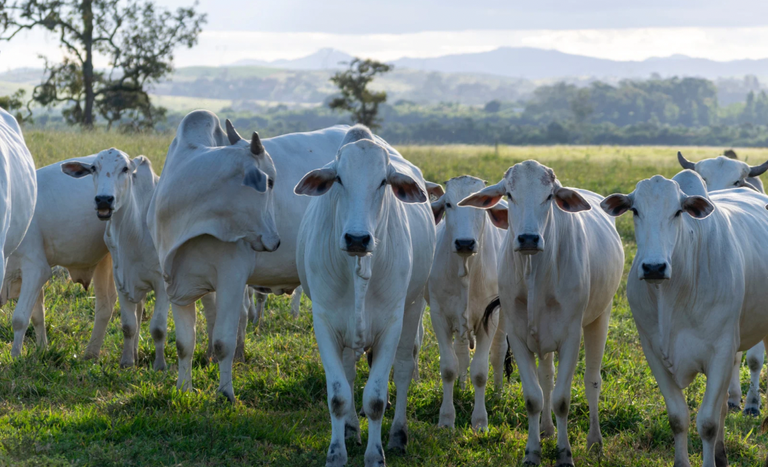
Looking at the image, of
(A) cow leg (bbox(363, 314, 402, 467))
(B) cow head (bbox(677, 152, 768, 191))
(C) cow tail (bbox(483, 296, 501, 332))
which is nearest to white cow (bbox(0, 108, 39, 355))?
(A) cow leg (bbox(363, 314, 402, 467))

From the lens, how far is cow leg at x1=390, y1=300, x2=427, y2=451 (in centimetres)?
540

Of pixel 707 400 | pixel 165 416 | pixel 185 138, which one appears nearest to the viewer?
pixel 707 400

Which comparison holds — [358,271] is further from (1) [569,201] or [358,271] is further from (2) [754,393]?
(2) [754,393]

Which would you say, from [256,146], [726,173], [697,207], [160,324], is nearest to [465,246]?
[697,207]

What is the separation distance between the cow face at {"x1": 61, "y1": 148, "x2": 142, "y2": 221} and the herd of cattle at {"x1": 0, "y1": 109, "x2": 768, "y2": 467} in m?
0.02

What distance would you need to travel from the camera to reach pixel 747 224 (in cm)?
532

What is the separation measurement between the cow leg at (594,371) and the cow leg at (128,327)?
12.5ft

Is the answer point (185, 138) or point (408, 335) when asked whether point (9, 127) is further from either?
point (408, 335)

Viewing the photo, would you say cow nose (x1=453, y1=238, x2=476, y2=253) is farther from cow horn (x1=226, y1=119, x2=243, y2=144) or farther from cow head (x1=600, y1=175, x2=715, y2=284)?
cow horn (x1=226, y1=119, x2=243, y2=144)

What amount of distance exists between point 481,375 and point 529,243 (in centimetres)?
163

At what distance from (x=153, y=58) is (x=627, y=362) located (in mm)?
24033

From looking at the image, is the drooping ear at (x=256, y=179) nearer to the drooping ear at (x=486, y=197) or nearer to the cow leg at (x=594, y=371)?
the drooping ear at (x=486, y=197)

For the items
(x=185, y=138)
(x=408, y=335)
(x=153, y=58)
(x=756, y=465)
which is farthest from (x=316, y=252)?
(x=153, y=58)

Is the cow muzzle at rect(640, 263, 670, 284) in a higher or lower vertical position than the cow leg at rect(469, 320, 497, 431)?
higher
